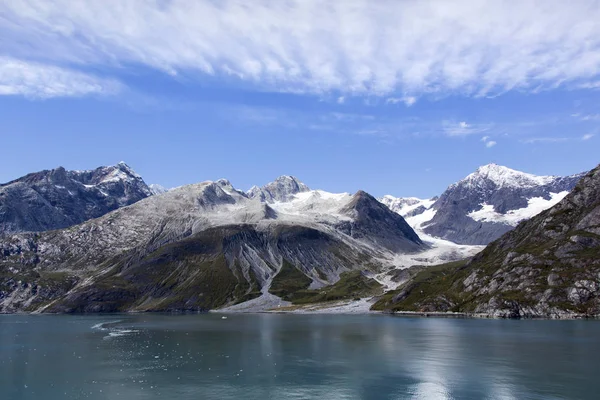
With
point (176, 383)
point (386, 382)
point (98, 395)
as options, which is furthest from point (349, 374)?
point (98, 395)

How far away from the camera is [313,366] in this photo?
102625 millimetres

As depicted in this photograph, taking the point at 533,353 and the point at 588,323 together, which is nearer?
the point at 533,353

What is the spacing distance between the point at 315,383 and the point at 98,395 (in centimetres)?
3525

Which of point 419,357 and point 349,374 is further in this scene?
point 419,357

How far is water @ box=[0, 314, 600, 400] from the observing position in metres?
80.1

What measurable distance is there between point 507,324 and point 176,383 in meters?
141

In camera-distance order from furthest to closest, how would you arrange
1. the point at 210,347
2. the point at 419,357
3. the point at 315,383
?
the point at 210,347 < the point at 419,357 < the point at 315,383

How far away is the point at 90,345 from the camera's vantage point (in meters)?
143

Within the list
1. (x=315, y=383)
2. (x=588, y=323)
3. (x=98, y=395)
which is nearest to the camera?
(x=98, y=395)

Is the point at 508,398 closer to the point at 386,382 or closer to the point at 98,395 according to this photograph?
the point at 386,382

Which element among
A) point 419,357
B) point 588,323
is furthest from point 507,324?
point 419,357

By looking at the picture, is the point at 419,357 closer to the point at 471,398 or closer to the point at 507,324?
the point at 471,398

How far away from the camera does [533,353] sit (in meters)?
113

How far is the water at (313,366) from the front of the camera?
263 ft
